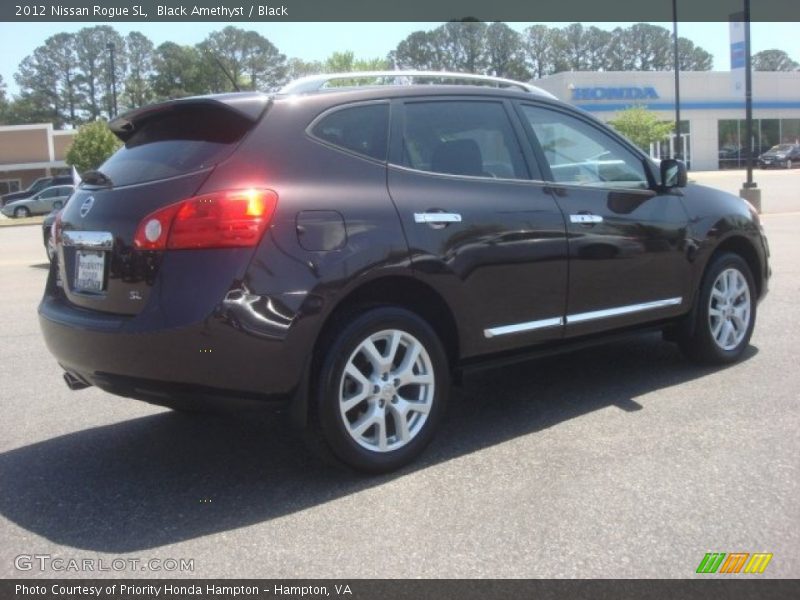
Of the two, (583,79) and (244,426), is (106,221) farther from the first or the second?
(583,79)

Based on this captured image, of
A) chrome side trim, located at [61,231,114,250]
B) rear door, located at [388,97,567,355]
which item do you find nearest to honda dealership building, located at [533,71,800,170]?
rear door, located at [388,97,567,355]

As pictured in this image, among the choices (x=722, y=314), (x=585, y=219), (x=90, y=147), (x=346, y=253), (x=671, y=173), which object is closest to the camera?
(x=346, y=253)

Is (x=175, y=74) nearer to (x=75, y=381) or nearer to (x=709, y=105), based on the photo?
(x=709, y=105)

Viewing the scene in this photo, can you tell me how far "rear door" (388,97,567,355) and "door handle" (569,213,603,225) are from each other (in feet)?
0.41

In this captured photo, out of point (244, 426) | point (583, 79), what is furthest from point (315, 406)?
point (583, 79)

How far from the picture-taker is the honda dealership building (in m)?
55.1

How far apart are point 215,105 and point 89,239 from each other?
33.7 inches

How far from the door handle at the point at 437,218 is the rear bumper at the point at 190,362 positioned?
3.13 ft

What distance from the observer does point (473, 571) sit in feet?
9.96

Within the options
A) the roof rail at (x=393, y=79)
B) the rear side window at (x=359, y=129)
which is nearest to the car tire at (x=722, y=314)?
the roof rail at (x=393, y=79)

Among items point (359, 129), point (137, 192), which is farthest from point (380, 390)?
point (137, 192)

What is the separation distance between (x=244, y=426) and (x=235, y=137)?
72.3 inches

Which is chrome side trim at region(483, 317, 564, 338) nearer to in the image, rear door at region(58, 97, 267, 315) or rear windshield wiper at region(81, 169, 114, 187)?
rear door at region(58, 97, 267, 315)

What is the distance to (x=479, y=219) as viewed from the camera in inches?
168
